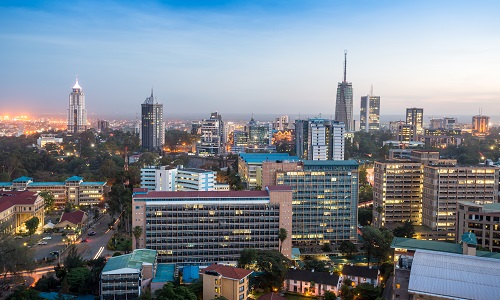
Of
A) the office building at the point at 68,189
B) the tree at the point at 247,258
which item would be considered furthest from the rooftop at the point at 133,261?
the office building at the point at 68,189

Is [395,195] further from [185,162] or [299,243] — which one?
[185,162]

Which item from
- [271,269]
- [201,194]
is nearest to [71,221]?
[201,194]

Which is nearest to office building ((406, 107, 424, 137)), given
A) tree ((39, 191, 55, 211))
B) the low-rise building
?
tree ((39, 191, 55, 211))

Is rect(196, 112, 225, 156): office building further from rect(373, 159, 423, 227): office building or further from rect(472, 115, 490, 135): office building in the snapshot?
rect(472, 115, 490, 135): office building

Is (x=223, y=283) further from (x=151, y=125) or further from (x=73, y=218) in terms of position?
(x=151, y=125)

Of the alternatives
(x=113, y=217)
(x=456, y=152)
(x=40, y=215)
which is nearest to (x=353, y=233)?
(x=113, y=217)

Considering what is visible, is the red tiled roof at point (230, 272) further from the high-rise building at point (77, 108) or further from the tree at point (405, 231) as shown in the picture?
the high-rise building at point (77, 108)
